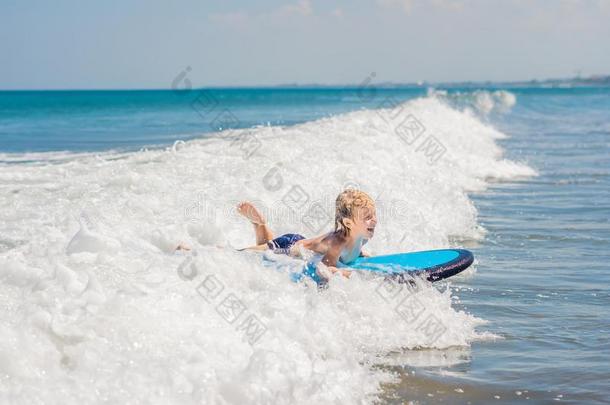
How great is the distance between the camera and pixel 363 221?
6.96m

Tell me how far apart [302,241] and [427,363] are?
1.73 m

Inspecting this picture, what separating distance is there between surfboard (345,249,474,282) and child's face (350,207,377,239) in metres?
0.28

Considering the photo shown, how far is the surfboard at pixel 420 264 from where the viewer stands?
700cm

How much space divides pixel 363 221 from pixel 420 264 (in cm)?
68

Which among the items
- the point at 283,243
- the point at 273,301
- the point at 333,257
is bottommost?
the point at 273,301

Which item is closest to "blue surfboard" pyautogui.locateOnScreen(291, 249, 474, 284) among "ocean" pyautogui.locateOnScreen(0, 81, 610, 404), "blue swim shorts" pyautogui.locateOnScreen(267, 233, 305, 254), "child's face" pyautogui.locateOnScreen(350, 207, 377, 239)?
"ocean" pyautogui.locateOnScreen(0, 81, 610, 404)

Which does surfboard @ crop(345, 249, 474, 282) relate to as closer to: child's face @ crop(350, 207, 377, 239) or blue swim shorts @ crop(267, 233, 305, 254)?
child's face @ crop(350, 207, 377, 239)

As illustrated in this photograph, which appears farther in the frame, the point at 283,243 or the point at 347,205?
the point at 283,243

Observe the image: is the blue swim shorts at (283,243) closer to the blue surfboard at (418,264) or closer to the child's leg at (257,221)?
the child's leg at (257,221)

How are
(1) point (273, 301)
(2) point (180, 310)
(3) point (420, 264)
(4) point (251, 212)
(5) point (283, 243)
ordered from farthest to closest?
1. (4) point (251, 212)
2. (5) point (283, 243)
3. (3) point (420, 264)
4. (1) point (273, 301)
5. (2) point (180, 310)

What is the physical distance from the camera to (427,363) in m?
5.80

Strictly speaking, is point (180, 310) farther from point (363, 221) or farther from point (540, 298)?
point (540, 298)

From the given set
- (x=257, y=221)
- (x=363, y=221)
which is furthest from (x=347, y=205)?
(x=257, y=221)

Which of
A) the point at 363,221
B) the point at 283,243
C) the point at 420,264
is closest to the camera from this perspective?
the point at 363,221
